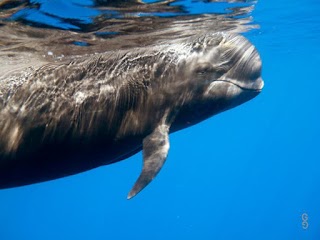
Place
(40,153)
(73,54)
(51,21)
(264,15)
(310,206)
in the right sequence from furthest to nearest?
1. (310,206)
2. (264,15)
3. (73,54)
4. (51,21)
5. (40,153)

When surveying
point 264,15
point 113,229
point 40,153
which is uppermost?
point 40,153

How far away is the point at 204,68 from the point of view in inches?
246

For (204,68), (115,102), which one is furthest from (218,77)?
(115,102)

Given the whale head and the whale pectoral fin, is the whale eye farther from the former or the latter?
the whale pectoral fin

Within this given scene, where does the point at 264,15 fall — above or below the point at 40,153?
below

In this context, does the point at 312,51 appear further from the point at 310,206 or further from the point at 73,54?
the point at 310,206

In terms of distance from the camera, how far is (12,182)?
5863mm

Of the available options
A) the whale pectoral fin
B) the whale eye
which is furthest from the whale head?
the whale pectoral fin

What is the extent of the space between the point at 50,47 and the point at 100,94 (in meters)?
7.06

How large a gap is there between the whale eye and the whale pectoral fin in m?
1.20

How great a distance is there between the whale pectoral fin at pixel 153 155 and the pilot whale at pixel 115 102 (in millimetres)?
15

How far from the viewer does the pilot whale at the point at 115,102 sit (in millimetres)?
5594

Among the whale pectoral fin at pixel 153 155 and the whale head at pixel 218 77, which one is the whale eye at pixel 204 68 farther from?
the whale pectoral fin at pixel 153 155

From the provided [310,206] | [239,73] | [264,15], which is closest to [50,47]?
[239,73]
